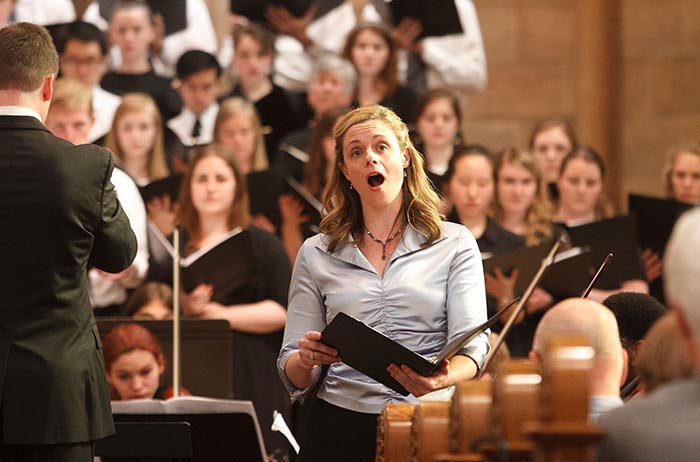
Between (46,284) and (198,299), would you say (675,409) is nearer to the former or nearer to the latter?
(46,284)

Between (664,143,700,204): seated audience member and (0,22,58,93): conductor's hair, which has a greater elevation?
(0,22,58,93): conductor's hair

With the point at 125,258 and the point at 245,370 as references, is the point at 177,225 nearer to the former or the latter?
the point at 245,370

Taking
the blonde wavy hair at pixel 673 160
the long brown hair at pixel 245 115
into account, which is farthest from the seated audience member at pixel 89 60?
the blonde wavy hair at pixel 673 160

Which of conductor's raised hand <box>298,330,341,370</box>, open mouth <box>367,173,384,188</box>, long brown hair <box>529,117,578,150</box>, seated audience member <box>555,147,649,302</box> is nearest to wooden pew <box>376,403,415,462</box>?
conductor's raised hand <box>298,330,341,370</box>

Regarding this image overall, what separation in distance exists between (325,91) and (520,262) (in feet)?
7.39

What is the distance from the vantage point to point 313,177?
7.00m

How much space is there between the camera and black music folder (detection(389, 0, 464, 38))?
313 inches

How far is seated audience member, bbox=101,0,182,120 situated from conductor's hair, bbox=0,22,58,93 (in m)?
4.46

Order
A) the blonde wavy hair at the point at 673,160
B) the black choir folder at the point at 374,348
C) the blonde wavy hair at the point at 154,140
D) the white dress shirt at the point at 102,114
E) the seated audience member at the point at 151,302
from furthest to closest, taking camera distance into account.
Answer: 1. the white dress shirt at the point at 102,114
2. the blonde wavy hair at the point at 154,140
3. the blonde wavy hair at the point at 673,160
4. the seated audience member at the point at 151,302
5. the black choir folder at the point at 374,348

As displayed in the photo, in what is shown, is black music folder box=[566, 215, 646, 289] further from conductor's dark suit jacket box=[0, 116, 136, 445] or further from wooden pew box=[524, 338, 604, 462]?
wooden pew box=[524, 338, 604, 462]

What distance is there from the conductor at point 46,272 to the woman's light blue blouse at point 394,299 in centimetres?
54

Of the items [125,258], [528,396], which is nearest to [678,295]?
[528,396]

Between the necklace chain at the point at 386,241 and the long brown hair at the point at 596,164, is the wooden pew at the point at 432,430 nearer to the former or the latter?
the necklace chain at the point at 386,241

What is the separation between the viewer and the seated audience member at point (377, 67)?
777cm
